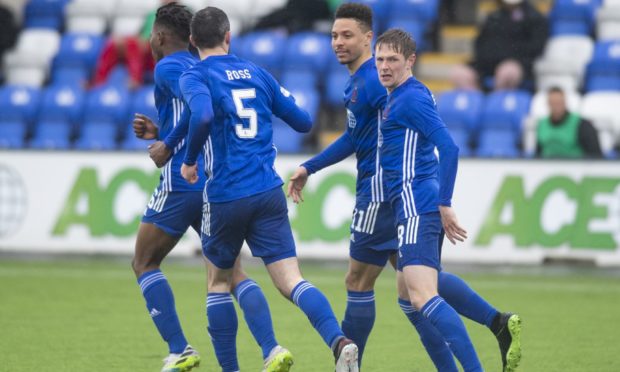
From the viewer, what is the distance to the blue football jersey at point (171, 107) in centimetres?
745

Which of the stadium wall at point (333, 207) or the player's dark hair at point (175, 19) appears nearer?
the player's dark hair at point (175, 19)

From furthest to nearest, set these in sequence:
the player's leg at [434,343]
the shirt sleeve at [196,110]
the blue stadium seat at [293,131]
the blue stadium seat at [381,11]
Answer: the blue stadium seat at [381,11] < the blue stadium seat at [293,131] < the player's leg at [434,343] < the shirt sleeve at [196,110]

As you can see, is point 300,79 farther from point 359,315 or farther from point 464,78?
point 359,315

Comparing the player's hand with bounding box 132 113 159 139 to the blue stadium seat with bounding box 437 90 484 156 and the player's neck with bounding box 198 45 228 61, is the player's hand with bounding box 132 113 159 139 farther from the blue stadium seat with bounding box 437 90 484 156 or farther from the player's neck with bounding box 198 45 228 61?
the blue stadium seat with bounding box 437 90 484 156

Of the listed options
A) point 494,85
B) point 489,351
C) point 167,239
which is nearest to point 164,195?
point 167,239

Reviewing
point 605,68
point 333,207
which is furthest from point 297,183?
point 605,68

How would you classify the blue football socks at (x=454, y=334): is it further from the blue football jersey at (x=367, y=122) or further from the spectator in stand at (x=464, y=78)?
the spectator in stand at (x=464, y=78)

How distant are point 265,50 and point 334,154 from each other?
9.45 meters

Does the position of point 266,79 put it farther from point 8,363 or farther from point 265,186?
point 8,363

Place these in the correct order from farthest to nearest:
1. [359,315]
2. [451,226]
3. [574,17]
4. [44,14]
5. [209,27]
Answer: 1. [44,14]
2. [574,17]
3. [359,315]
4. [209,27]
5. [451,226]

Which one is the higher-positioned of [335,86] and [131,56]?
[131,56]

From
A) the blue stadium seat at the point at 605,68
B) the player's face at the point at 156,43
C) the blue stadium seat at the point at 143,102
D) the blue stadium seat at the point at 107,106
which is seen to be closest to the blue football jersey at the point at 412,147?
the player's face at the point at 156,43

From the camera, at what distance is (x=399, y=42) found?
6.84 metres

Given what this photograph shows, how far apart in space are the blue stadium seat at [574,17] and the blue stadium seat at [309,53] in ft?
9.99
